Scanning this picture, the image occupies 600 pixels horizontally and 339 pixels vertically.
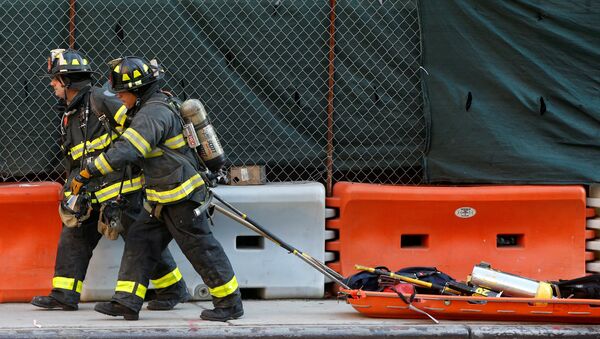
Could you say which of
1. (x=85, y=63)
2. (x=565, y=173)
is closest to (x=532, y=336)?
(x=565, y=173)

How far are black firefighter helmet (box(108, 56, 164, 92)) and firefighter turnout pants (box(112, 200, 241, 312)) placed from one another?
2.80 feet

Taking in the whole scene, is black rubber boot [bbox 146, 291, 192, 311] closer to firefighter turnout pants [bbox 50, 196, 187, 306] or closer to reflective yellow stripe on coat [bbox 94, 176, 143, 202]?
firefighter turnout pants [bbox 50, 196, 187, 306]

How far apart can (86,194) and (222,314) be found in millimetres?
1309

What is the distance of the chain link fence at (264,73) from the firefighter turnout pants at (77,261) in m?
0.79

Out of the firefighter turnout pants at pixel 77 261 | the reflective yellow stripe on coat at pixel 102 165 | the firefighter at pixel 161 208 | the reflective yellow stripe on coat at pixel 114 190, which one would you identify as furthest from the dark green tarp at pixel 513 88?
the reflective yellow stripe on coat at pixel 102 165

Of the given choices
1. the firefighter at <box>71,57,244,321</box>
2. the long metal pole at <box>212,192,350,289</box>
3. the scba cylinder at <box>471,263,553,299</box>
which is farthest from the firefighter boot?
the scba cylinder at <box>471,263,553,299</box>

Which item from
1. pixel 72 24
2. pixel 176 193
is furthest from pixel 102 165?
pixel 72 24

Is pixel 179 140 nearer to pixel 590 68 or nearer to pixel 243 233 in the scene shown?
pixel 243 233

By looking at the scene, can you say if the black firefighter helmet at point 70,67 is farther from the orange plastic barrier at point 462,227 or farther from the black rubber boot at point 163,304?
the orange plastic barrier at point 462,227

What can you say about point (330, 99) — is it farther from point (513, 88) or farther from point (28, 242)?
point (28, 242)

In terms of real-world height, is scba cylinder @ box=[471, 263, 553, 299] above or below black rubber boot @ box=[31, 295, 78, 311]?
above

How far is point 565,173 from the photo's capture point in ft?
28.2

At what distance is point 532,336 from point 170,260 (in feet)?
8.86

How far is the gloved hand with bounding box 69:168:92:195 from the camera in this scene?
23.1ft
